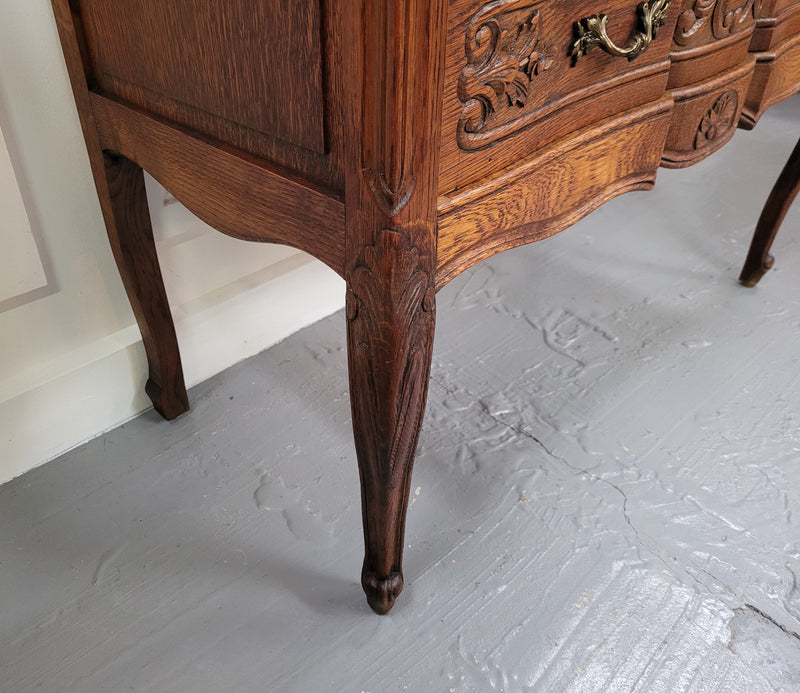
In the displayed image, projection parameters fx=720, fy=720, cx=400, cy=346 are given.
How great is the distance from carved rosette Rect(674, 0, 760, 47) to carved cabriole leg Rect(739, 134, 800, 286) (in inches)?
18.7

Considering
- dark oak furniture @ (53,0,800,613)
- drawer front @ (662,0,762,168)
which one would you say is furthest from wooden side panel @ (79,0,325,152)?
drawer front @ (662,0,762,168)

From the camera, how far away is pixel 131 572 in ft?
2.51

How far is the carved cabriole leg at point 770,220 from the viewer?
115cm

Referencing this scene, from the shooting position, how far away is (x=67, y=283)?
0.86 metres

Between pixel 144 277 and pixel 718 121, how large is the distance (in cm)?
66

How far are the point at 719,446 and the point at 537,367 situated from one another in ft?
0.88

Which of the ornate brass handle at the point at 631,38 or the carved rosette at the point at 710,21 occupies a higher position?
the ornate brass handle at the point at 631,38

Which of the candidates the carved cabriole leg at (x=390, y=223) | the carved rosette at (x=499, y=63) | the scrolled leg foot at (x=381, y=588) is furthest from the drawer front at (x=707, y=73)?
the scrolled leg foot at (x=381, y=588)

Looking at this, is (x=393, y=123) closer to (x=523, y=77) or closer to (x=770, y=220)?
(x=523, y=77)

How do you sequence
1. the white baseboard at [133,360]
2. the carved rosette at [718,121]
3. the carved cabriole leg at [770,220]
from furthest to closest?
1. the carved cabriole leg at [770,220]
2. the white baseboard at [133,360]
3. the carved rosette at [718,121]

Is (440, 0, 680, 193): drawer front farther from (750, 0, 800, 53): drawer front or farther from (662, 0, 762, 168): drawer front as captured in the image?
(750, 0, 800, 53): drawer front

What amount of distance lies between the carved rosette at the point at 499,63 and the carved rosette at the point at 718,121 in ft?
0.98

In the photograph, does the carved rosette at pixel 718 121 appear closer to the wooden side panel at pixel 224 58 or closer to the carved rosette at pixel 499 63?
the carved rosette at pixel 499 63

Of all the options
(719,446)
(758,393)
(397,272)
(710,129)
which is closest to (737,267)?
(758,393)
